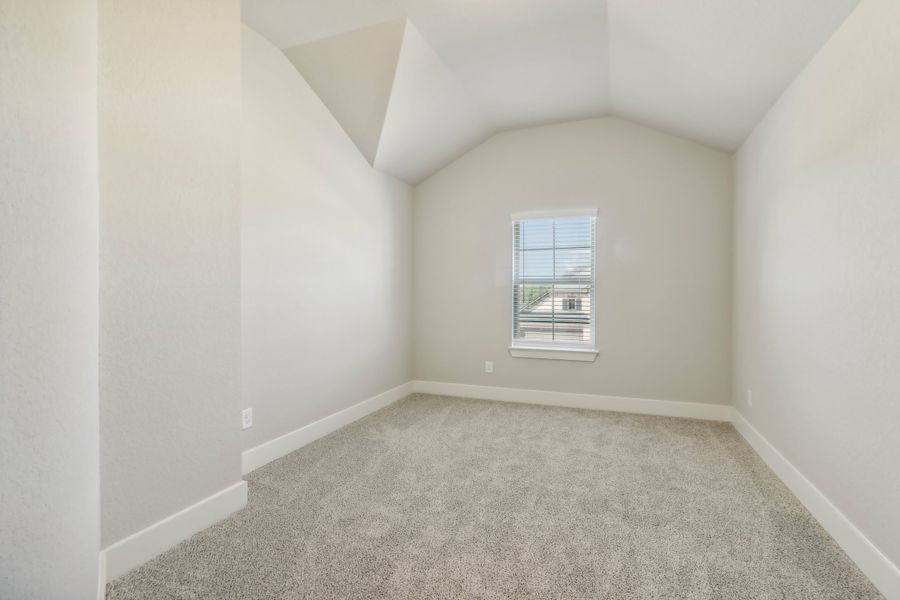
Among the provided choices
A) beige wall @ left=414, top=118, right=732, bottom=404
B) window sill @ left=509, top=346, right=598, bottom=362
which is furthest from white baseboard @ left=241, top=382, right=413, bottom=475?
window sill @ left=509, top=346, right=598, bottom=362

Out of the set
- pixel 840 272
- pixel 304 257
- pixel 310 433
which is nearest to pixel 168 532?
pixel 310 433

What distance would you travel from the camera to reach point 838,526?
181 cm

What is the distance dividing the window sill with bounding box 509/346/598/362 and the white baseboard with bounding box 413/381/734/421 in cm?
33

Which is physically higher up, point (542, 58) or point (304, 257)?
point (542, 58)

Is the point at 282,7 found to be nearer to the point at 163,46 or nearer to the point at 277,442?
the point at 163,46

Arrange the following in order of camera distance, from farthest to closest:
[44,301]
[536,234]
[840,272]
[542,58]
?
1. [536,234]
2. [542,58]
3. [840,272]
4. [44,301]

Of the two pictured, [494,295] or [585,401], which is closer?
[585,401]

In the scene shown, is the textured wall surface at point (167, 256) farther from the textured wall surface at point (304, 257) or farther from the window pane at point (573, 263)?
the window pane at point (573, 263)

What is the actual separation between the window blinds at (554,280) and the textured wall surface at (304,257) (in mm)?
1293

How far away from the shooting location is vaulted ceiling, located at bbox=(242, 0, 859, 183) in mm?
2129

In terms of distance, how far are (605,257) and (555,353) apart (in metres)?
0.98

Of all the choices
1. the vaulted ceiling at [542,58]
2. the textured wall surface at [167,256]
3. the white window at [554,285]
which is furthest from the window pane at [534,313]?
the textured wall surface at [167,256]

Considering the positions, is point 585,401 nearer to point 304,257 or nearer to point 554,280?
point 554,280

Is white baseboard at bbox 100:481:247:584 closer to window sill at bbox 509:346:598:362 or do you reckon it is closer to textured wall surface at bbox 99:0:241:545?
textured wall surface at bbox 99:0:241:545
